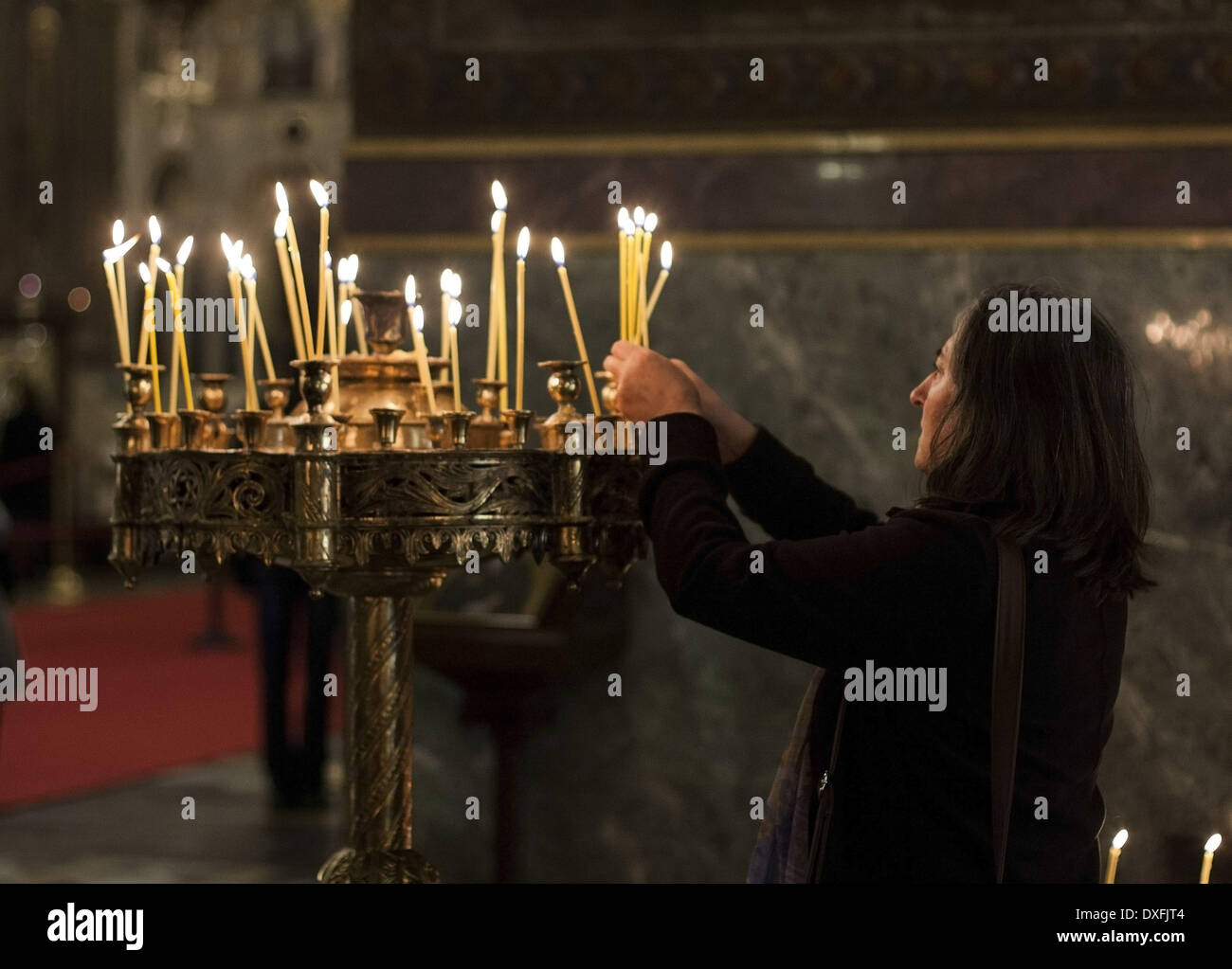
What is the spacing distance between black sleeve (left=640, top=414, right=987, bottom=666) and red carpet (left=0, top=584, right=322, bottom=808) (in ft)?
12.1

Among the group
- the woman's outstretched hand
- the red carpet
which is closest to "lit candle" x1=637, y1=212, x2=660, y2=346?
the woman's outstretched hand

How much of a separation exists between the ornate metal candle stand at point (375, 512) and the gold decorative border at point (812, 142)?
174cm

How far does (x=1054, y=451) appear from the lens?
1.85m

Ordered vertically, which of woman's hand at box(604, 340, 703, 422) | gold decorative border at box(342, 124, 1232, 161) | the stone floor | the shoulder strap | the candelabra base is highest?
gold decorative border at box(342, 124, 1232, 161)

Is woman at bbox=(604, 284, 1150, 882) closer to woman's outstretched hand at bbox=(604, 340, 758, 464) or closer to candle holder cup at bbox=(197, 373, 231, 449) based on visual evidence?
woman's outstretched hand at bbox=(604, 340, 758, 464)

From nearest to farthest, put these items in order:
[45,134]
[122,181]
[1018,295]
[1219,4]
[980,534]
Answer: [980,534] < [1018,295] < [1219,4] < [45,134] < [122,181]

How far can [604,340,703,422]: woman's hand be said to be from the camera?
6.50ft

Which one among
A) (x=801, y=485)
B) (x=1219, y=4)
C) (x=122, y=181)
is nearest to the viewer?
(x=801, y=485)

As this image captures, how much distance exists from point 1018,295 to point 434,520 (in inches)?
30.4

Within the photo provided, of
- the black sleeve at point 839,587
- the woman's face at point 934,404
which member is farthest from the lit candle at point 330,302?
the woman's face at point 934,404

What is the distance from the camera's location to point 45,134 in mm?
15734

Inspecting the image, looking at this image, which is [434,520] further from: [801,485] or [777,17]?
[777,17]

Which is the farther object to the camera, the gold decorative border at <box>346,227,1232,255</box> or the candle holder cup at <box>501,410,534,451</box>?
the gold decorative border at <box>346,227,1232,255</box>
